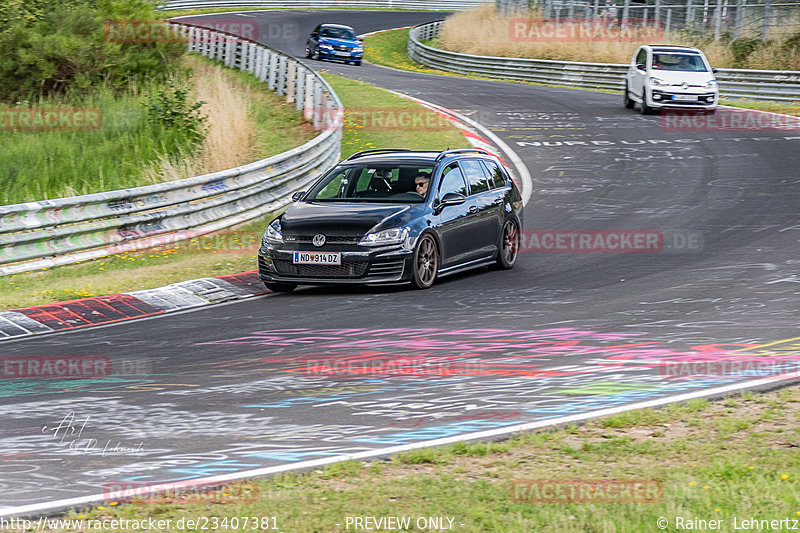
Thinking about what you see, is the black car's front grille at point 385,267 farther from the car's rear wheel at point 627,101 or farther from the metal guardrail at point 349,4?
the metal guardrail at point 349,4

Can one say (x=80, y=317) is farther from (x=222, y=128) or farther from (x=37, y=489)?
(x=222, y=128)

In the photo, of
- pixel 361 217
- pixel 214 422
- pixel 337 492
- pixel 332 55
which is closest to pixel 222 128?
pixel 361 217

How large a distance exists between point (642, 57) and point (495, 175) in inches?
691

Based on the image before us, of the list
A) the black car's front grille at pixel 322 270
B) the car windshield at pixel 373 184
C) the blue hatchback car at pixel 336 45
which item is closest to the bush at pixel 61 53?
the car windshield at pixel 373 184

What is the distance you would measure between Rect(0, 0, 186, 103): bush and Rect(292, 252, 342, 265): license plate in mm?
15602

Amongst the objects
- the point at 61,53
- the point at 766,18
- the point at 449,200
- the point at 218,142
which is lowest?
the point at 218,142

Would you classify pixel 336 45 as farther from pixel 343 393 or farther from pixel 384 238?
pixel 343 393

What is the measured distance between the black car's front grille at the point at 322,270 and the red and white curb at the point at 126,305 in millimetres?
578

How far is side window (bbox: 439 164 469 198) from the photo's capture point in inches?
528

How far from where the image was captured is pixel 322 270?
12461mm

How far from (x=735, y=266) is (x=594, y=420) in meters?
6.93

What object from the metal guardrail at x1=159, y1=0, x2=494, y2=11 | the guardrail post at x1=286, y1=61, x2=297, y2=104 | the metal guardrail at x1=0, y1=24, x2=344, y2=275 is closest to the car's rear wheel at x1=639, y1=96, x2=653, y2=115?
the guardrail post at x1=286, y1=61, x2=297, y2=104

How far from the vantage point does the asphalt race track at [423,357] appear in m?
6.59

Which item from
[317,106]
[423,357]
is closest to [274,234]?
[423,357]
